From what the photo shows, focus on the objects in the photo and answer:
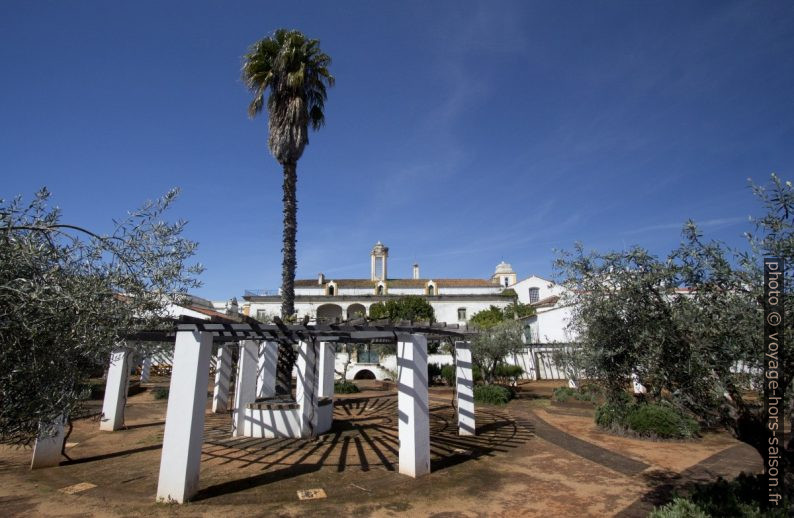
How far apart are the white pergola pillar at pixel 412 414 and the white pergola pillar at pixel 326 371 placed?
26.6 feet

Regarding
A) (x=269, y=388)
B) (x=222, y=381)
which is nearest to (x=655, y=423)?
(x=269, y=388)

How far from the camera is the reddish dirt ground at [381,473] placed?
306 inches

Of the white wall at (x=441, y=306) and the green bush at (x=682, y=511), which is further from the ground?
the white wall at (x=441, y=306)

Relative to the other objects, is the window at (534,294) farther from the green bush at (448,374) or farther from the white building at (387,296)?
the green bush at (448,374)

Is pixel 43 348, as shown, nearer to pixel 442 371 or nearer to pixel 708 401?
pixel 708 401

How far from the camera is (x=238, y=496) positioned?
8.25 metres

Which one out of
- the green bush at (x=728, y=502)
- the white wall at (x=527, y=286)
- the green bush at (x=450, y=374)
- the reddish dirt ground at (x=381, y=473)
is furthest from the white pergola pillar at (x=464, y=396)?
the white wall at (x=527, y=286)

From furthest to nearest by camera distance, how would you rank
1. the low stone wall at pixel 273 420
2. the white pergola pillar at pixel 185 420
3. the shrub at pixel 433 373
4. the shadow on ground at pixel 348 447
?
the shrub at pixel 433 373 → the low stone wall at pixel 273 420 → the shadow on ground at pixel 348 447 → the white pergola pillar at pixel 185 420

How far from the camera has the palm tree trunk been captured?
15.6 m

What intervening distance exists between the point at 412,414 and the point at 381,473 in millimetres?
1607

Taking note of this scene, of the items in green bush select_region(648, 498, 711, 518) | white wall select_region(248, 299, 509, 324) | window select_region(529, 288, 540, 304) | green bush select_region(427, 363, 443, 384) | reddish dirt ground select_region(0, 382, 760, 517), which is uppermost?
window select_region(529, 288, 540, 304)

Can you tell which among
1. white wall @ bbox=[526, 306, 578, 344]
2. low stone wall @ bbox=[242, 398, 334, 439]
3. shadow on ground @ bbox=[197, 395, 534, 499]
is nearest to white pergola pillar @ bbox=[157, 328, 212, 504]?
shadow on ground @ bbox=[197, 395, 534, 499]

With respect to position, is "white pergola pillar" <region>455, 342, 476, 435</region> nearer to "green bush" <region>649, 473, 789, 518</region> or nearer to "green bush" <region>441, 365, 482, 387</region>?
"green bush" <region>649, 473, 789, 518</region>

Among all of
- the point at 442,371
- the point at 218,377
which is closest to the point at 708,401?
the point at 218,377
